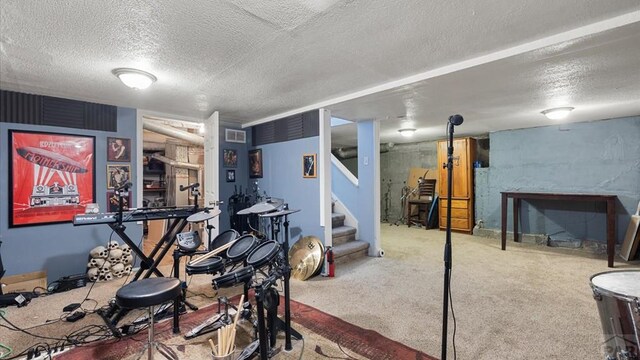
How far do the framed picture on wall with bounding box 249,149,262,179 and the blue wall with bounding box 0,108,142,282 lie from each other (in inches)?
70.2

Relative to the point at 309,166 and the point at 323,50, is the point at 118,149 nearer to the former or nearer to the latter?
the point at 309,166

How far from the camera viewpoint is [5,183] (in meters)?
3.15

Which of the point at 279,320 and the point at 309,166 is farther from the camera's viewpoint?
the point at 309,166

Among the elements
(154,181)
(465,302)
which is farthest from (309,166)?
(154,181)

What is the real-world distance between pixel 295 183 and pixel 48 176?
3.03 meters

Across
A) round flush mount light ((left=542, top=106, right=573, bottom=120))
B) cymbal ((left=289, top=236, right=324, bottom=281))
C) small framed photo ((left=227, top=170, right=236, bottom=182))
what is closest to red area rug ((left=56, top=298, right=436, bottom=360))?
cymbal ((left=289, top=236, right=324, bottom=281))

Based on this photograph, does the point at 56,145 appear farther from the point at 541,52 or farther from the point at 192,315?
the point at 541,52

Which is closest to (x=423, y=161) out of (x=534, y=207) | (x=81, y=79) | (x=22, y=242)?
(x=534, y=207)

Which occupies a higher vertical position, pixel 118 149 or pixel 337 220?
pixel 118 149

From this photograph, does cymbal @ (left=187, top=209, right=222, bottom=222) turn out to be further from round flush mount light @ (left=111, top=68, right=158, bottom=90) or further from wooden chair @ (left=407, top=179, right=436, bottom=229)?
wooden chair @ (left=407, top=179, right=436, bottom=229)

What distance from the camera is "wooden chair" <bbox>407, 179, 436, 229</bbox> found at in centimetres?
706

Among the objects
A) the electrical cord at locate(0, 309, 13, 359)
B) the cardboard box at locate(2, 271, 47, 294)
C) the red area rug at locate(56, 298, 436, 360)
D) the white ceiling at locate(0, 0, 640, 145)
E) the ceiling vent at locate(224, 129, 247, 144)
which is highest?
the white ceiling at locate(0, 0, 640, 145)

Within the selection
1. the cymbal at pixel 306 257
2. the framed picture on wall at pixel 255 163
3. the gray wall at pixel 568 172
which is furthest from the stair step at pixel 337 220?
the gray wall at pixel 568 172

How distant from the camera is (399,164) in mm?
7898
